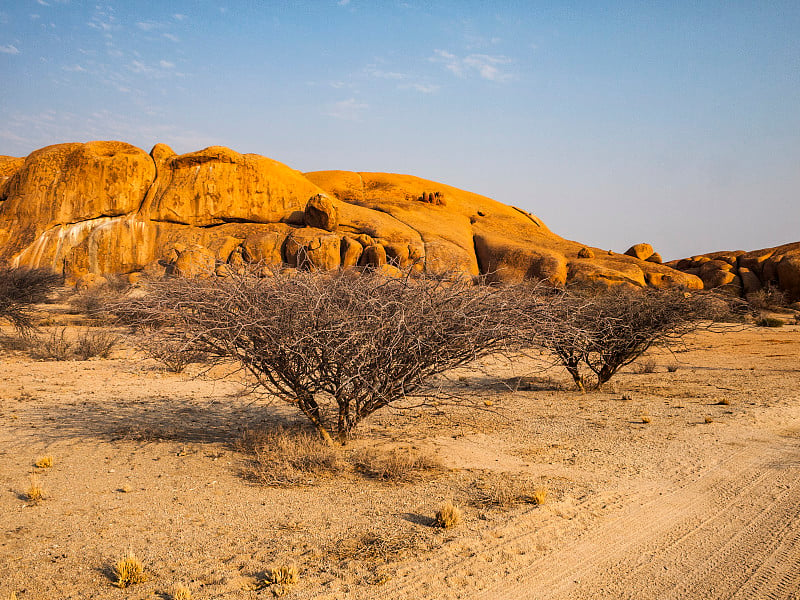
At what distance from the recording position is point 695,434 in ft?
27.7

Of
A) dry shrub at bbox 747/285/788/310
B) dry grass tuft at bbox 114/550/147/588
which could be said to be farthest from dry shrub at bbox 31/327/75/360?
dry shrub at bbox 747/285/788/310

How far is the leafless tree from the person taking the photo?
1722 centimetres

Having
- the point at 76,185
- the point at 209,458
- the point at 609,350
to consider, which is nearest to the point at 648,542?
the point at 209,458

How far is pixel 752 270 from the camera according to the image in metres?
40.8

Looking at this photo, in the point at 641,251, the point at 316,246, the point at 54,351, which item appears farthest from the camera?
the point at 641,251

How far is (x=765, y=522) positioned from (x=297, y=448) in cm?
487

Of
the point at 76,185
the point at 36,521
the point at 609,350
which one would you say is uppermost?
the point at 76,185

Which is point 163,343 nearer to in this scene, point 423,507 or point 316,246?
point 423,507

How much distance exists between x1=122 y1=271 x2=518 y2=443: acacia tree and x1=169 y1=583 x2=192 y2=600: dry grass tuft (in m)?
2.59

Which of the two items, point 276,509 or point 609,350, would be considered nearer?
point 276,509

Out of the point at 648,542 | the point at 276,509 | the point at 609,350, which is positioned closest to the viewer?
the point at 648,542

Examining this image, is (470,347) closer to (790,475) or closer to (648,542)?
(648,542)

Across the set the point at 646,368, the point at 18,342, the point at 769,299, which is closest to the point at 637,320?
the point at 646,368

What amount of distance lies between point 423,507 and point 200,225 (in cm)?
3858
